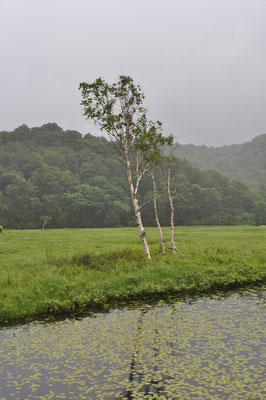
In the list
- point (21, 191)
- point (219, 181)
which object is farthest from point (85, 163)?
point (219, 181)

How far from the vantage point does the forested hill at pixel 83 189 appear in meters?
103

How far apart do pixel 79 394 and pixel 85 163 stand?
122083mm

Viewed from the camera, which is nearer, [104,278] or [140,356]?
[140,356]

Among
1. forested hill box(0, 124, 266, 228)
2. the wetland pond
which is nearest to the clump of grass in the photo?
the wetland pond

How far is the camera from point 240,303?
750 inches

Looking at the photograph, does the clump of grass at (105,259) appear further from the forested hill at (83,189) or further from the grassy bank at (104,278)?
the forested hill at (83,189)

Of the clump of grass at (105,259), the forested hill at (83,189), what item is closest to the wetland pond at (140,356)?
the clump of grass at (105,259)

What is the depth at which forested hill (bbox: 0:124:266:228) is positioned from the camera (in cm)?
10325

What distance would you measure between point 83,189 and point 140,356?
101 metres

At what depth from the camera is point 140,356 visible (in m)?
12.0

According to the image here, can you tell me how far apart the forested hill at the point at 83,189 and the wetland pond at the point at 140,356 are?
88.6 m

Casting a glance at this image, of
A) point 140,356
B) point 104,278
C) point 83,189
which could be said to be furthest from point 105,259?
point 83,189

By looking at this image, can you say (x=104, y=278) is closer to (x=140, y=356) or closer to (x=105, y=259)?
(x=105, y=259)

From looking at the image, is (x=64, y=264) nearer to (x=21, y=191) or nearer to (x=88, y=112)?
(x=88, y=112)
